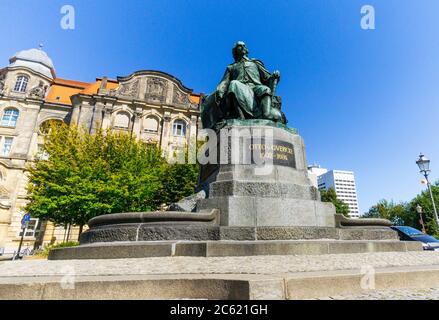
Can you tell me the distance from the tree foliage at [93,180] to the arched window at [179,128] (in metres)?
9.62

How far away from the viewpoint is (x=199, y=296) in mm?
2510

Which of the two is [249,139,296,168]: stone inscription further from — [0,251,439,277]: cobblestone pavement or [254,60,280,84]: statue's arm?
[0,251,439,277]: cobblestone pavement

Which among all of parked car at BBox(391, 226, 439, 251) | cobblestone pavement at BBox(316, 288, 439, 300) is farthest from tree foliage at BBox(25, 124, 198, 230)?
cobblestone pavement at BBox(316, 288, 439, 300)

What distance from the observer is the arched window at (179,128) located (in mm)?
31250

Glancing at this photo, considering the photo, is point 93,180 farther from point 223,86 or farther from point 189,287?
point 189,287

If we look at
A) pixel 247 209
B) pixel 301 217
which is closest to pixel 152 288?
pixel 247 209

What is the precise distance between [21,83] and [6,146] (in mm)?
8024

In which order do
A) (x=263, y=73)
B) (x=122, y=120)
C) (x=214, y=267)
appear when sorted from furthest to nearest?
(x=122, y=120)
(x=263, y=73)
(x=214, y=267)

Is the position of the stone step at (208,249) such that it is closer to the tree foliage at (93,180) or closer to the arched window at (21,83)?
the tree foliage at (93,180)

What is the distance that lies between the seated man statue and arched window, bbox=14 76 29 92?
32089 millimetres

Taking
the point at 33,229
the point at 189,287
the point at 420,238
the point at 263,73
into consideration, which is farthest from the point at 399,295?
the point at 33,229

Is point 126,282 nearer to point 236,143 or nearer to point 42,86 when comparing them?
point 236,143

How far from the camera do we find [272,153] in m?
6.14

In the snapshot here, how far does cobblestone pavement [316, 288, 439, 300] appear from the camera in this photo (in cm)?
233
